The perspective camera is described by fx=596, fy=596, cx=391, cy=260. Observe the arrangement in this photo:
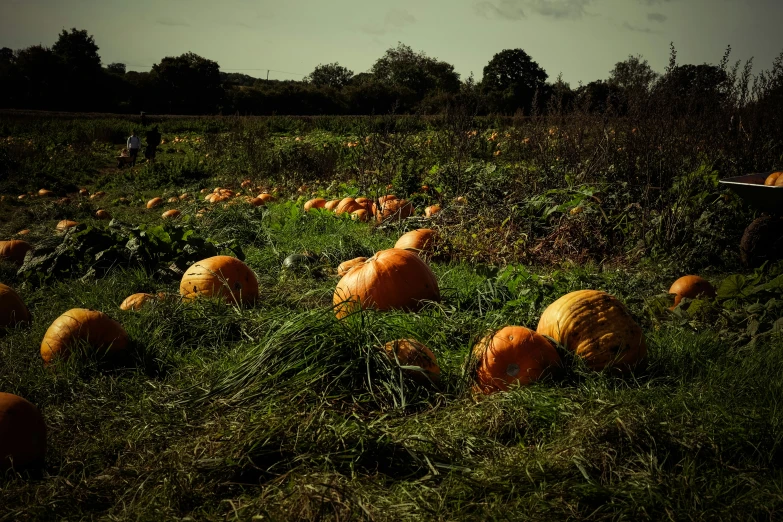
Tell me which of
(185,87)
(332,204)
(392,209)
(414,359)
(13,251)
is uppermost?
(185,87)

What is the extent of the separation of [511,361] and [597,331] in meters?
0.55

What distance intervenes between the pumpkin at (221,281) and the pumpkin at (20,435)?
5.83ft

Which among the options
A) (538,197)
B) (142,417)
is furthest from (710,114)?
(142,417)

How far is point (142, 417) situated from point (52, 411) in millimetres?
509

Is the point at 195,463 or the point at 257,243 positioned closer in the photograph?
the point at 195,463

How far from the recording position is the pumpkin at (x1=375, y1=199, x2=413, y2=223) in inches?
292

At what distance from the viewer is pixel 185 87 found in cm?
4775

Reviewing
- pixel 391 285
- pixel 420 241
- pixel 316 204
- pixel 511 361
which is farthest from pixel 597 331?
pixel 316 204

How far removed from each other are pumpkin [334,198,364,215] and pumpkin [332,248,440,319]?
13.5 feet

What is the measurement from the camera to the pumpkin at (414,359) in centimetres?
287

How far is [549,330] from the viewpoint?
3.26 m

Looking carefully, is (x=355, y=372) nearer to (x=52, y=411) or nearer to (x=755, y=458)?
(x=52, y=411)

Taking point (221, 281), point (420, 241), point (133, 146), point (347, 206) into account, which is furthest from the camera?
point (133, 146)

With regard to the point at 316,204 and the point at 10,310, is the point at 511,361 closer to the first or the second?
the point at 10,310
